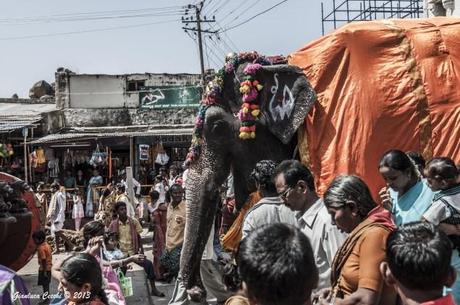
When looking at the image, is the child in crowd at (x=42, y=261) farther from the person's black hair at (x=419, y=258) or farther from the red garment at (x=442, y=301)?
the red garment at (x=442, y=301)

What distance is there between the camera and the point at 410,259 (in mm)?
1817

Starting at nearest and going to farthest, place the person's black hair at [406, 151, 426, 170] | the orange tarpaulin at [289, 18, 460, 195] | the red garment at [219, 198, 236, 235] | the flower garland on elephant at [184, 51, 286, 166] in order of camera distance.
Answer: the person's black hair at [406, 151, 426, 170] < the orange tarpaulin at [289, 18, 460, 195] < the flower garland on elephant at [184, 51, 286, 166] < the red garment at [219, 198, 236, 235]

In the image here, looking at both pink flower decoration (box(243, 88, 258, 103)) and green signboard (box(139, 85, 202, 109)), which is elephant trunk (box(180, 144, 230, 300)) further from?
green signboard (box(139, 85, 202, 109))

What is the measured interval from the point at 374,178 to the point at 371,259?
211 centimetres

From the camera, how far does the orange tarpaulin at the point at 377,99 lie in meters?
4.38

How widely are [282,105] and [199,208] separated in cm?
101

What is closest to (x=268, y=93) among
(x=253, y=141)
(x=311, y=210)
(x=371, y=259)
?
A: (x=253, y=141)

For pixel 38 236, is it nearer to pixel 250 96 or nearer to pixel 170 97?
pixel 250 96

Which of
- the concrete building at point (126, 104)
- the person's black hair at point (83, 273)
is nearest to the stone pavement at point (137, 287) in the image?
the person's black hair at point (83, 273)

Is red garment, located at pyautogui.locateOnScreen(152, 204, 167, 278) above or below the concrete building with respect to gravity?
below

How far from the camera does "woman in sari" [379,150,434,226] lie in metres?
3.53

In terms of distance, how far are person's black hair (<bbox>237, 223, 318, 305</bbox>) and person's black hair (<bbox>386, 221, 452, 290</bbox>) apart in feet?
1.02

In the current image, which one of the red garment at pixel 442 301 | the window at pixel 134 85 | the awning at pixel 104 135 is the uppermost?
the window at pixel 134 85

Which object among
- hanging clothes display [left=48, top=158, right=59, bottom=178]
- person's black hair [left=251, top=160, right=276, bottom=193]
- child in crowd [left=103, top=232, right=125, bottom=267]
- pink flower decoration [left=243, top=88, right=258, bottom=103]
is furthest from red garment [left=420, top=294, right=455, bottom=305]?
hanging clothes display [left=48, top=158, right=59, bottom=178]
